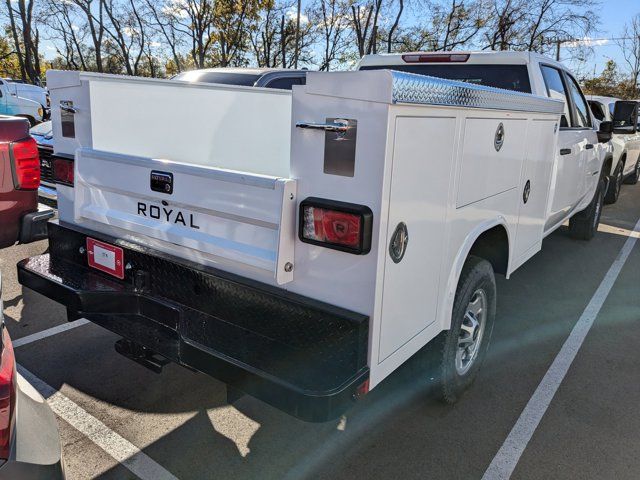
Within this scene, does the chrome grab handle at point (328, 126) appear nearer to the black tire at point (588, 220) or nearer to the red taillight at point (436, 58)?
the red taillight at point (436, 58)

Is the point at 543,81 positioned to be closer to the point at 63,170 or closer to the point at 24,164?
the point at 63,170

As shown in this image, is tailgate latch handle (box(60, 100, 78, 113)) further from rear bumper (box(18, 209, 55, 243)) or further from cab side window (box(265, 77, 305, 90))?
cab side window (box(265, 77, 305, 90))

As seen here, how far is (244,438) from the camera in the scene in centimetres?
282

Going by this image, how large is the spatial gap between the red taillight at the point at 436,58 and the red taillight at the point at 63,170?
10.3 ft

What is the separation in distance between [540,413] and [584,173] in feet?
10.7

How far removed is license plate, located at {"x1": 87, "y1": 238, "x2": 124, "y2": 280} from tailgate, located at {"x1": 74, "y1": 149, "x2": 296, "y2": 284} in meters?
0.13

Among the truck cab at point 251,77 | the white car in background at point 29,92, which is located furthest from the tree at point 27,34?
the truck cab at point 251,77

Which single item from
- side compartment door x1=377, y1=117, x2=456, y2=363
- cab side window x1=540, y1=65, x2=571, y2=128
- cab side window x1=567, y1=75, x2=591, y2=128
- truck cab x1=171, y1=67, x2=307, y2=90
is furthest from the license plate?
cab side window x1=567, y1=75, x2=591, y2=128

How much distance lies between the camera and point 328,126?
1947 mm

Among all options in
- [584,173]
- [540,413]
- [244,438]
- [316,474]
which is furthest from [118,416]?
[584,173]

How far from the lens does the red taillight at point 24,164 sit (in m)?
3.79

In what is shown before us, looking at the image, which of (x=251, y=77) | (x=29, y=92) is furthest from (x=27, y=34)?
(x=251, y=77)

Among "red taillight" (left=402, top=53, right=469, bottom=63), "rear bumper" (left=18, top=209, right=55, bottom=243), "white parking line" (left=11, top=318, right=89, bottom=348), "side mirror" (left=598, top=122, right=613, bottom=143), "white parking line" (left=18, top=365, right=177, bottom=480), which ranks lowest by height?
"white parking line" (left=11, top=318, right=89, bottom=348)

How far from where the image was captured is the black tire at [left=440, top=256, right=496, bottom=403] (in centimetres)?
282
